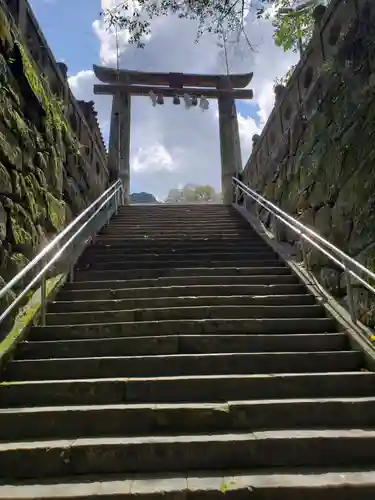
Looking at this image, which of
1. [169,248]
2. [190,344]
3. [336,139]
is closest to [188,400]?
[190,344]

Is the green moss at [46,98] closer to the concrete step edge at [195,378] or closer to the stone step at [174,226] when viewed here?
the stone step at [174,226]

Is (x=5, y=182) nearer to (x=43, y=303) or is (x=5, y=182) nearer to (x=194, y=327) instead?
(x=43, y=303)

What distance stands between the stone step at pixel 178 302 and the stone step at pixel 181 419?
5.52ft

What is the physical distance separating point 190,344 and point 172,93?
12005mm

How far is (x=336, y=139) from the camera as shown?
5.00 meters

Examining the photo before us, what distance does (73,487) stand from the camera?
7.61ft

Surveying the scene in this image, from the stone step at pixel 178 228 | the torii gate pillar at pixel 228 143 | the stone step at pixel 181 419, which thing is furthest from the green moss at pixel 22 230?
the torii gate pillar at pixel 228 143

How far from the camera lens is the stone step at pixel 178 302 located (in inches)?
178

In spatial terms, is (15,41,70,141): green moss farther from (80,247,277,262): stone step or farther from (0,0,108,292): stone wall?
(80,247,277,262): stone step

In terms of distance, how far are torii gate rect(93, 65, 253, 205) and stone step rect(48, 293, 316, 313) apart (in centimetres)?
910

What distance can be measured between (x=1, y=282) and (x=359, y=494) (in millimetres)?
3050

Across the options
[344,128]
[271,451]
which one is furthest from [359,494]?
[344,128]

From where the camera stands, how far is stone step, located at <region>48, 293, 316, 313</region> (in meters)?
4.51

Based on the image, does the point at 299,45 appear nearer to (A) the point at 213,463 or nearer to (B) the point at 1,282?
(B) the point at 1,282
